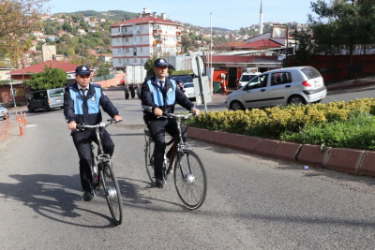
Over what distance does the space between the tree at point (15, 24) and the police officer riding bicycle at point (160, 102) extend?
937 centimetres

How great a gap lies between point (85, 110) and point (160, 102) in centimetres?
101

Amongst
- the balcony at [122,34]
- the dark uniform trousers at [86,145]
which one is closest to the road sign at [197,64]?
the dark uniform trousers at [86,145]

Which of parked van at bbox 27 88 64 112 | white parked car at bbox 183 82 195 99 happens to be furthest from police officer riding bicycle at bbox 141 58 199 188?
parked van at bbox 27 88 64 112

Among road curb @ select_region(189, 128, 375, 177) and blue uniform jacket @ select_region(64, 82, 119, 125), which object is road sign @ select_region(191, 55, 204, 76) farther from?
blue uniform jacket @ select_region(64, 82, 119, 125)

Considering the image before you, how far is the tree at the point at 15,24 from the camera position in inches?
490

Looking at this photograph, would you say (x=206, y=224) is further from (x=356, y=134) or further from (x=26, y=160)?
(x=26, y=160)

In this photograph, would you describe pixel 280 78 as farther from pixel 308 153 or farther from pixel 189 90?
pixel 189 90

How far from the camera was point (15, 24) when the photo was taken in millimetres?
12781

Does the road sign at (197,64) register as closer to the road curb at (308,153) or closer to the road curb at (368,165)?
the road curb at (308,153)

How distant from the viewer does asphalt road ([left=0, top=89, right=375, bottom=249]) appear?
3834 mm

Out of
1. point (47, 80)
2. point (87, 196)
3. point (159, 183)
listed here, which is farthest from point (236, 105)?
point (47, 80)

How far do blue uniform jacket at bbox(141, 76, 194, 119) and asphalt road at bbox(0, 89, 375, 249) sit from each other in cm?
126

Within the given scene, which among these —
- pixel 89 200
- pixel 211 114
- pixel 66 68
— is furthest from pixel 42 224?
pixel 66 68

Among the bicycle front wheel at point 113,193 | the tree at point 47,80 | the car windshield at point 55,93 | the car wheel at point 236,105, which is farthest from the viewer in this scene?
the tree at point 47,80
